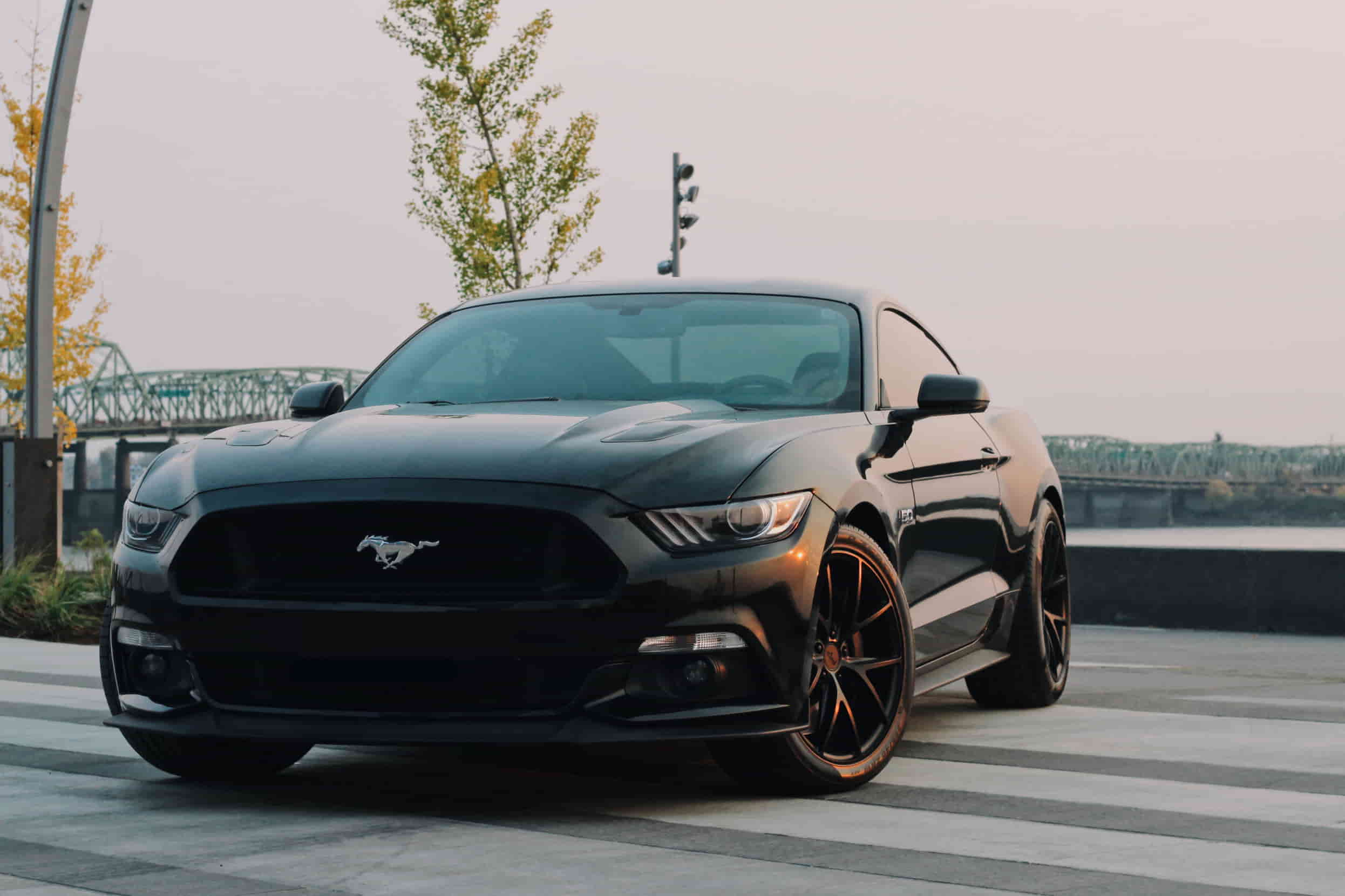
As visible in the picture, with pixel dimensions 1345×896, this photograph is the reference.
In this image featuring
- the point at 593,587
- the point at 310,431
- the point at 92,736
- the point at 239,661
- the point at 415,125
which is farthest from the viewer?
the point at 415,125

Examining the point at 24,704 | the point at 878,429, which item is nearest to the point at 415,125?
the point at 24,704

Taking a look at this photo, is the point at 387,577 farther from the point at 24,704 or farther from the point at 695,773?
the point at 24,704

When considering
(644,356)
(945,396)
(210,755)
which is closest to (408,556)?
(210,755)

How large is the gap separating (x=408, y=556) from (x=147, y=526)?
89 cm

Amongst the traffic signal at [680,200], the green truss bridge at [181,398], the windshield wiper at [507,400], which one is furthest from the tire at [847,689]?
the green truss bridge at [181,398]

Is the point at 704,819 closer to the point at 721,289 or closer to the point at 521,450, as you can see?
the point at 521,450

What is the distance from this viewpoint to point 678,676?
445cm

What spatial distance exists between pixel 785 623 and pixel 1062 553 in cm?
313

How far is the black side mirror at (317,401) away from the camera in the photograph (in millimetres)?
5902

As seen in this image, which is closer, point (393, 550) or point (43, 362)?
point (393, 550)

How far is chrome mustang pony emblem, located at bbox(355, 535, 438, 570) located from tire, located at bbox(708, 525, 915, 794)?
91 centimetres

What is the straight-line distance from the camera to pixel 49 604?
1148cm

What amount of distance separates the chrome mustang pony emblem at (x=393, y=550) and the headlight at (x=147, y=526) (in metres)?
0.64

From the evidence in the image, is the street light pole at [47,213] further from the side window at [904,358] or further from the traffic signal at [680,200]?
the traffic signal at [680,200]
